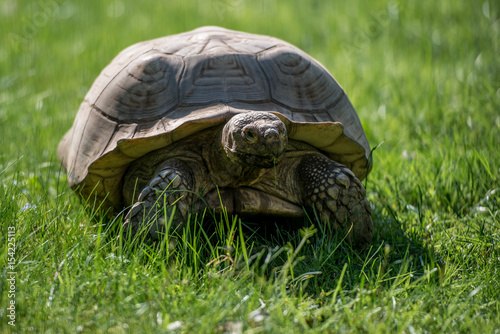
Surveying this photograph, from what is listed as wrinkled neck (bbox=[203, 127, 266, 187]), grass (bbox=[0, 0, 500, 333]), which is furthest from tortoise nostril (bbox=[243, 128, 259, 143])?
grass (bbox=[0, 0, 500, 333])

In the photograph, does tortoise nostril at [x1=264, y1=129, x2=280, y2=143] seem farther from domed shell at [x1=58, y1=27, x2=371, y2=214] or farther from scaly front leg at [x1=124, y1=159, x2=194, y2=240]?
scaly front leg at [x1=124, y1=159, x2=194, y2=240]

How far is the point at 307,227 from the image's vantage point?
2975 millimetres

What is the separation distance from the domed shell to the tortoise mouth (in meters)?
0.25

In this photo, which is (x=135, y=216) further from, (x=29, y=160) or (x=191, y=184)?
(x=29, y=160)

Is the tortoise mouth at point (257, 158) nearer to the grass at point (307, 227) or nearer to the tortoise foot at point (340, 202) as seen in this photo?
the grass at point (307, 227)

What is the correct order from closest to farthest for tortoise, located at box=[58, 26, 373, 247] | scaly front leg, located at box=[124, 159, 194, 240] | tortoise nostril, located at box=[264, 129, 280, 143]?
tortoise nostril, located at box=[264, 129, 280, 143] < scaly front leg, located at box=[124, 159, 194, 240] < tortoise, located at box=[58, 26, 373, 247]

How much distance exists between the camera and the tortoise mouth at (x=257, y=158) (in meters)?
2.56

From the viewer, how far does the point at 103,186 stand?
3.11m

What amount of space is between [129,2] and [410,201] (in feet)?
21.8

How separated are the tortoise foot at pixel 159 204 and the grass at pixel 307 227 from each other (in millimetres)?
123

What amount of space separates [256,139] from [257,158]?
11 cm

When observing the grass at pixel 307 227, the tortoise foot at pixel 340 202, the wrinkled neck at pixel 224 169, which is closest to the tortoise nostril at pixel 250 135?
the wrinkled neck at pixel 224 169

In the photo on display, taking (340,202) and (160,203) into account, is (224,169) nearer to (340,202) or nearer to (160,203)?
(160,203)

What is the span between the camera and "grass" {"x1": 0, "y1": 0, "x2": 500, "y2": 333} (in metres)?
2.09
